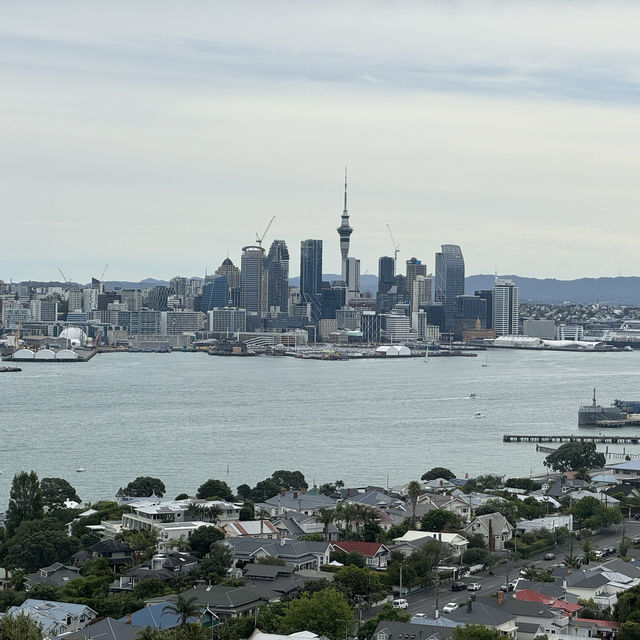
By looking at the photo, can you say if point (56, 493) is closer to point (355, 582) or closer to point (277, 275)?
point (355, 582)

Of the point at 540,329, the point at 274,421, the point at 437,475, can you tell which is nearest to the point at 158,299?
the point at 540,329

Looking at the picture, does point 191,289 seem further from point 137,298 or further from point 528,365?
point 528,365

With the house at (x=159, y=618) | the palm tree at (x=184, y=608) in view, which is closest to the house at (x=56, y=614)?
the house at (x=159, y=618)

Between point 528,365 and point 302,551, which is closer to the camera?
point 302,551

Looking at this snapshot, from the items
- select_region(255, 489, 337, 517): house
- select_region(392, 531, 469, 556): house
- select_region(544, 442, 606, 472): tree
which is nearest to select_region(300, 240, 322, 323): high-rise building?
select_region(544, 442, 606, 472): tree

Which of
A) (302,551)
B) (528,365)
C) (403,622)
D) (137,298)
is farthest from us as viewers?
(137,298)

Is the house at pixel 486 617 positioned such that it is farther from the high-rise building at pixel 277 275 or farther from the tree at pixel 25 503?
the high-rise building at pixel 277 275

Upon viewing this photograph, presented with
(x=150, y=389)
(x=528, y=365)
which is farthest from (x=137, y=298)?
(x=150, y=389)
